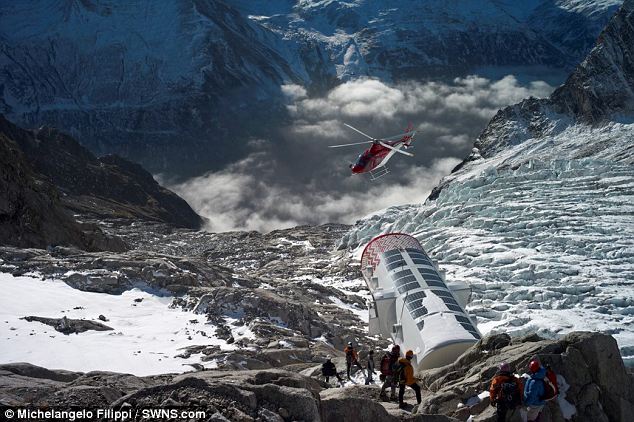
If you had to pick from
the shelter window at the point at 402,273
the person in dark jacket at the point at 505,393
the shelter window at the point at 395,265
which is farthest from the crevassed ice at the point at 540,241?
the person in dark jacket at the point at 505,393

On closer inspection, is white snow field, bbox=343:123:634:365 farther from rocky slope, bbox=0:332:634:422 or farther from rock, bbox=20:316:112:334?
rocky slope, bbox=0:332:634:422

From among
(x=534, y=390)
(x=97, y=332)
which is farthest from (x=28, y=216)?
(x=534, y=390)

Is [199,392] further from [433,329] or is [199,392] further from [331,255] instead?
[331,255]

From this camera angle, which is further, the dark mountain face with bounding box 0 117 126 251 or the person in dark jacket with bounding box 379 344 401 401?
the dark mountain face with bounding box 0 117 126 251

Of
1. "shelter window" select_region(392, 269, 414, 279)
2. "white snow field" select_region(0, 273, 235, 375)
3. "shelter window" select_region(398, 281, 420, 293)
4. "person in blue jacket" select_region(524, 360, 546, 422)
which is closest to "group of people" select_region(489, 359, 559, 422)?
"person in blue jacket" select_region(524, 360, 546, 422)

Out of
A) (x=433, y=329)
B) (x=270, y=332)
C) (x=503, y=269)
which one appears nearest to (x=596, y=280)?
(x=503, y=269)

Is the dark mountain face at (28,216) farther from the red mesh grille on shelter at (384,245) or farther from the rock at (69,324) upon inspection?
the red mesh grille on shelter at (384,245)
